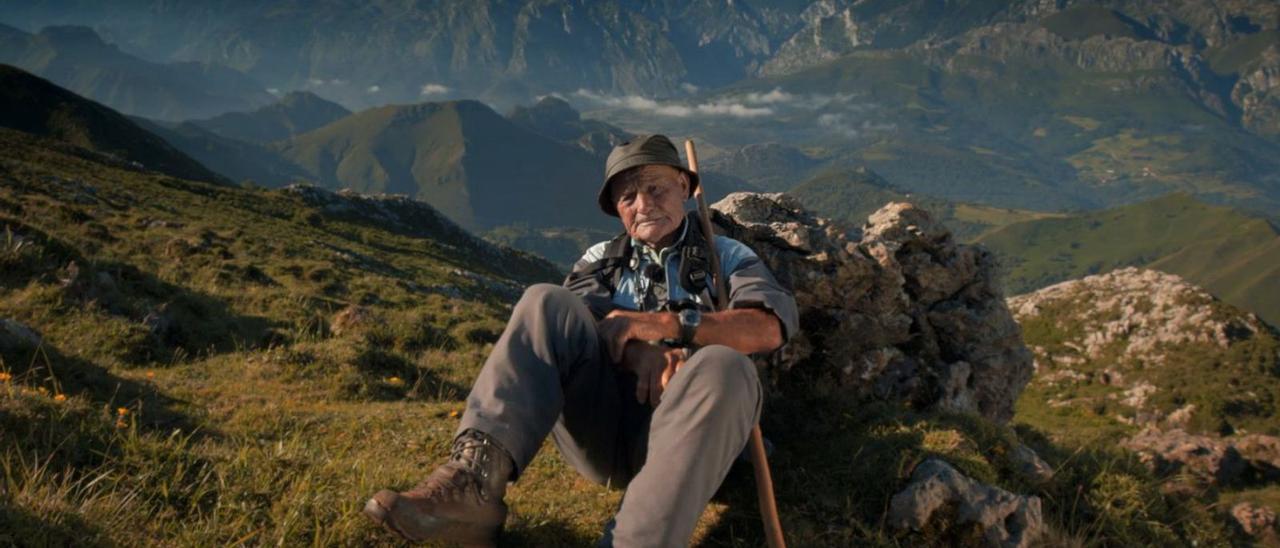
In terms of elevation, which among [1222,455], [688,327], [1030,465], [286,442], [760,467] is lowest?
[1222,455]

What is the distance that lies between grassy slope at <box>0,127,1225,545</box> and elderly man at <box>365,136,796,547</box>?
61 cm

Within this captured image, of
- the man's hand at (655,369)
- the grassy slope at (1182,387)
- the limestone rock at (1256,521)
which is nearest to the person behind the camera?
the man's hand at (655,369)

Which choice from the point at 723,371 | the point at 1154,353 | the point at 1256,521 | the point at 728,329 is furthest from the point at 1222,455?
the point at 1154,353

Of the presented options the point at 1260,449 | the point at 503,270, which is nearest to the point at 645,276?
the point at 1260,449

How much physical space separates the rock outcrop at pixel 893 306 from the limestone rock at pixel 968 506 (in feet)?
8.65

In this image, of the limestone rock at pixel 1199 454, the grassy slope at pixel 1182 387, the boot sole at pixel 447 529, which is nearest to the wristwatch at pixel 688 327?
the boot sole at pixel 447 529

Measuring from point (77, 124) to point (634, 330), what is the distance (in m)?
158

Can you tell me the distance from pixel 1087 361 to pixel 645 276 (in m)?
71.8

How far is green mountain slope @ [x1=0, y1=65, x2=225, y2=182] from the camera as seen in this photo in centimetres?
11312

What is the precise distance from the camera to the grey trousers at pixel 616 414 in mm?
4348

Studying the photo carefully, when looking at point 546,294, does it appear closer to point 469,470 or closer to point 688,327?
point 688,327

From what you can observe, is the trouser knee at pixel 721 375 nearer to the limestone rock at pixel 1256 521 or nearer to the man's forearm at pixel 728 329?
the man's forearm at pixel 728 329

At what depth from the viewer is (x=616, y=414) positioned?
224 inches

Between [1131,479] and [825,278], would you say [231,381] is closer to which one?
[825,278]
